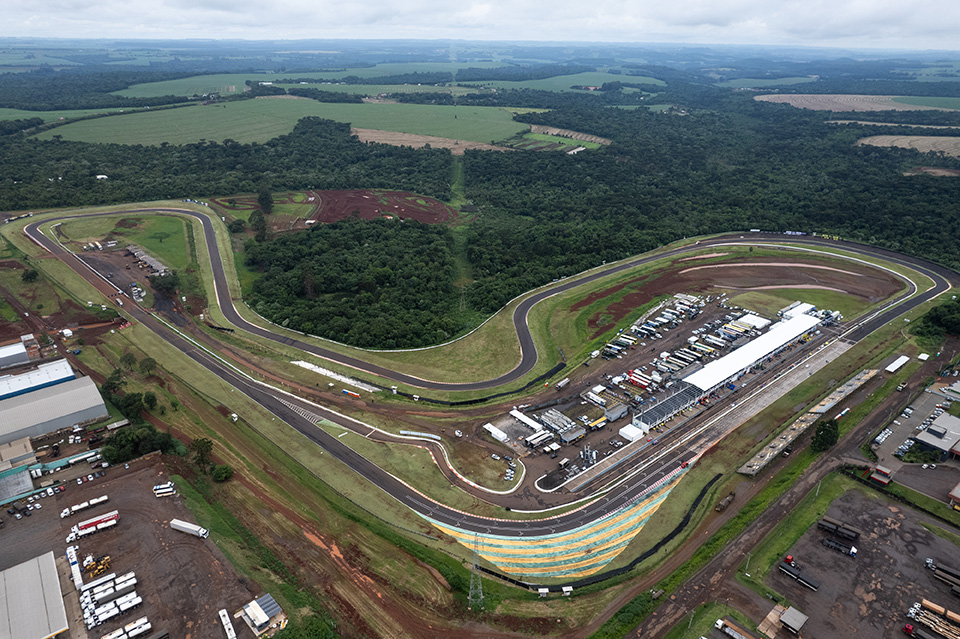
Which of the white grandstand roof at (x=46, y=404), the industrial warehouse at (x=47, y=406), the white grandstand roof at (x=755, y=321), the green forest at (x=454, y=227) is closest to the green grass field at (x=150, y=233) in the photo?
the green forest at (x=454, y=227)

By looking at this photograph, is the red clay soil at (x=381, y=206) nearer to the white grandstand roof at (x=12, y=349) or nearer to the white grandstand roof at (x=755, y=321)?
the white grandstand roof at (x=12, y=349)

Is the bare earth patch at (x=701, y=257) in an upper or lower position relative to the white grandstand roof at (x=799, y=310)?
upper

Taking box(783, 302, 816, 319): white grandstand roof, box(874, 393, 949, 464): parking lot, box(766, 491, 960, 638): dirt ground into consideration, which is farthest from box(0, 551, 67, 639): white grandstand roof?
box(783, 302, 816, 319): white grandstand roof

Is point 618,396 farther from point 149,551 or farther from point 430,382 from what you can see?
point 149,551

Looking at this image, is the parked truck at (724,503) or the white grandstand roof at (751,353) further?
the white grandstand roof at (751,353)

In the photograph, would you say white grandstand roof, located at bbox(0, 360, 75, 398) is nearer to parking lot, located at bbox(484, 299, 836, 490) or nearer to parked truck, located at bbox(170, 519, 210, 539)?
parked truck, located at bbox(170, 519, 210, 539)

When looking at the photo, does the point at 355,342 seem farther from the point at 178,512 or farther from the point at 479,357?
the point at 178,512

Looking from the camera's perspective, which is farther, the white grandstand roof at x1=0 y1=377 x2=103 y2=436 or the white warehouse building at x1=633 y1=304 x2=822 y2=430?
the white warehouse building at x1=633 y1=304 x2=822 y2=430
